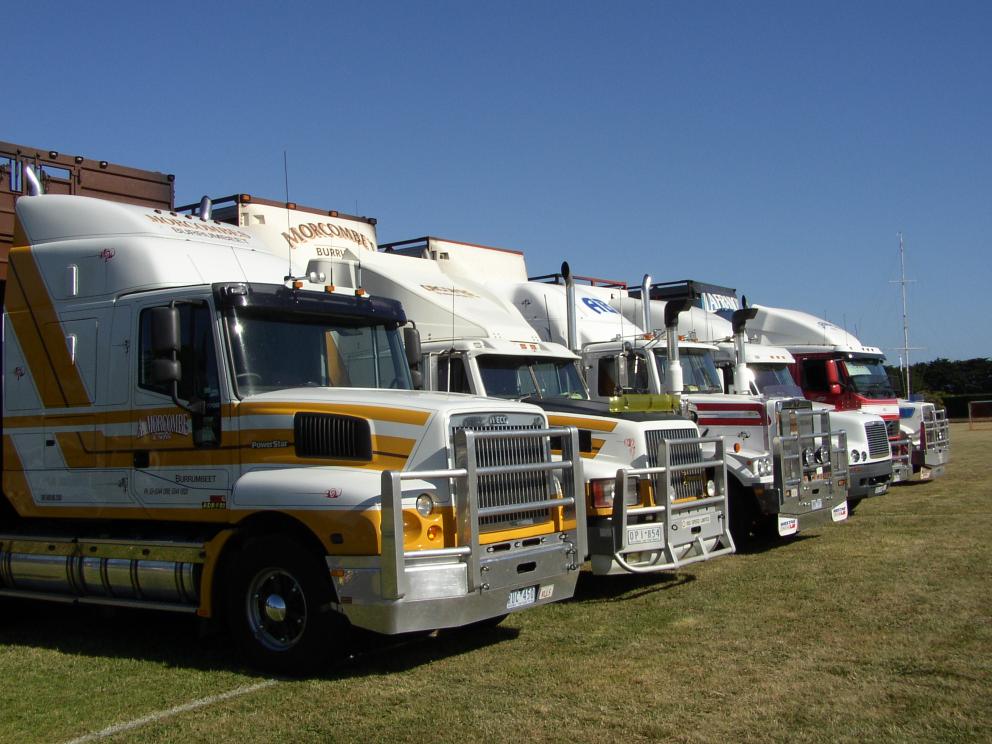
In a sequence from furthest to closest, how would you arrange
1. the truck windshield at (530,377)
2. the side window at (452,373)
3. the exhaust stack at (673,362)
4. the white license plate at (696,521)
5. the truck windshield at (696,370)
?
the truck windshield at (696,370), the exhaust stack at (673,362), the truck windshield at (530,377), the side window at (452,373), the white license plate at (696,521)

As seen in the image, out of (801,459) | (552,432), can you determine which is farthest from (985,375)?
(552,432)

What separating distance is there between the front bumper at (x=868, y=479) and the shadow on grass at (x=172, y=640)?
26.1 feet

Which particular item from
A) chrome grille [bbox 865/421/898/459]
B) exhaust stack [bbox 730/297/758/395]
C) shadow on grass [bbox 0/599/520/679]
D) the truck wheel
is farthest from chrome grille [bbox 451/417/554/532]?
chrome grille [bbox 865/421/898/459]

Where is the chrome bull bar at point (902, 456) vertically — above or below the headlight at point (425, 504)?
below

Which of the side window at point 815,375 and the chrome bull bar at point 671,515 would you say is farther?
the side window at point 815,375

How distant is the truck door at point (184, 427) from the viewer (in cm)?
787

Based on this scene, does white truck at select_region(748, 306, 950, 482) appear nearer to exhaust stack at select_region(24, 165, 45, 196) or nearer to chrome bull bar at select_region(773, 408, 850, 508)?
chrome bull bar at select_region(773, 408, 850, 508)

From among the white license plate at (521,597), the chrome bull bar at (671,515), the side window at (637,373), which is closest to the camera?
the white license plate at (521,597)

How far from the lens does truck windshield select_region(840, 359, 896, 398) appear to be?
65.9 feet

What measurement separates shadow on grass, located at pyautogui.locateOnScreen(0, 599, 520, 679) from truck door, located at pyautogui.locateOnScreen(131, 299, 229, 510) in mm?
1124

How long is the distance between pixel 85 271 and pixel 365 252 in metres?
5.40

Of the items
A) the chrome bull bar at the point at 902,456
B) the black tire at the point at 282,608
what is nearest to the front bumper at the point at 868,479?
the chrome bull bar at the point at 902,456

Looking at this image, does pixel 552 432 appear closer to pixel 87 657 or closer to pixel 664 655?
pixel 664 655

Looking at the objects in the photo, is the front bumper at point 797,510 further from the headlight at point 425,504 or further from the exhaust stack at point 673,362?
the headlight at point 425,504
